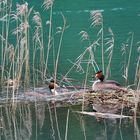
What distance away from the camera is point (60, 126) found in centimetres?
1405

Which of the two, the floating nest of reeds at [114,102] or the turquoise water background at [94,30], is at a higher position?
the turquoise water background at [94,30]

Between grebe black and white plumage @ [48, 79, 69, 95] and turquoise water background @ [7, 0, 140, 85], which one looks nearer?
grebe black and white plumage @ [48, 79, 69, 95]

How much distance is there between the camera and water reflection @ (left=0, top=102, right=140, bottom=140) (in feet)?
43.0

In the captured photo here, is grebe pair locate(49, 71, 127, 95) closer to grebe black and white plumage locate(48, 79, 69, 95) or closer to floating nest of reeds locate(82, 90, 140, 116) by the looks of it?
grebe black and white plumage locate(48, 79, 69, 95)

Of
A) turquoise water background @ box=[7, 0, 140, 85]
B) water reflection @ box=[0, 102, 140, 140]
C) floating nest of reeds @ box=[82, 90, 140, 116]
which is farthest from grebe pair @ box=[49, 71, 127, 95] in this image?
turquoise water background @ box=[7, 0, 140, 85]

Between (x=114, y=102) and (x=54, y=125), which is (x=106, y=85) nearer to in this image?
(x=114, y=102)

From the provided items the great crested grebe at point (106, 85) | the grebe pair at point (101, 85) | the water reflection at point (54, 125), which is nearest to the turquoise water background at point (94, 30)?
the grebe pair at point (101, 85)

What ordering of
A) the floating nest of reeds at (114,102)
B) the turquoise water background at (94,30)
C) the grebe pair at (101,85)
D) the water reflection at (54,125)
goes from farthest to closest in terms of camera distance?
the turquoise water background at (94,30) < the grebe pair at (101,85) < the floating nest of reeds at (114,102) < the water reflection at (54,125)

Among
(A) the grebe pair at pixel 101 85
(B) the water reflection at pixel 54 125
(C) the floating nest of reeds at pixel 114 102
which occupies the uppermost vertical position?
(A) the grebe pair at pixel 101 85

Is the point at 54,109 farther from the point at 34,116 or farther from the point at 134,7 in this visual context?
the point at 134,7

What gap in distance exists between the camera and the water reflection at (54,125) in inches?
516

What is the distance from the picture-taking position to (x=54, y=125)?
46.7 ft

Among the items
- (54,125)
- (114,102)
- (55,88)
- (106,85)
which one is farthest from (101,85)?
(54,125)

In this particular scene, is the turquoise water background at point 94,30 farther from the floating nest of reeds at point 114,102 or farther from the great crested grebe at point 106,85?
the floating nest of reeds at point 114,102
